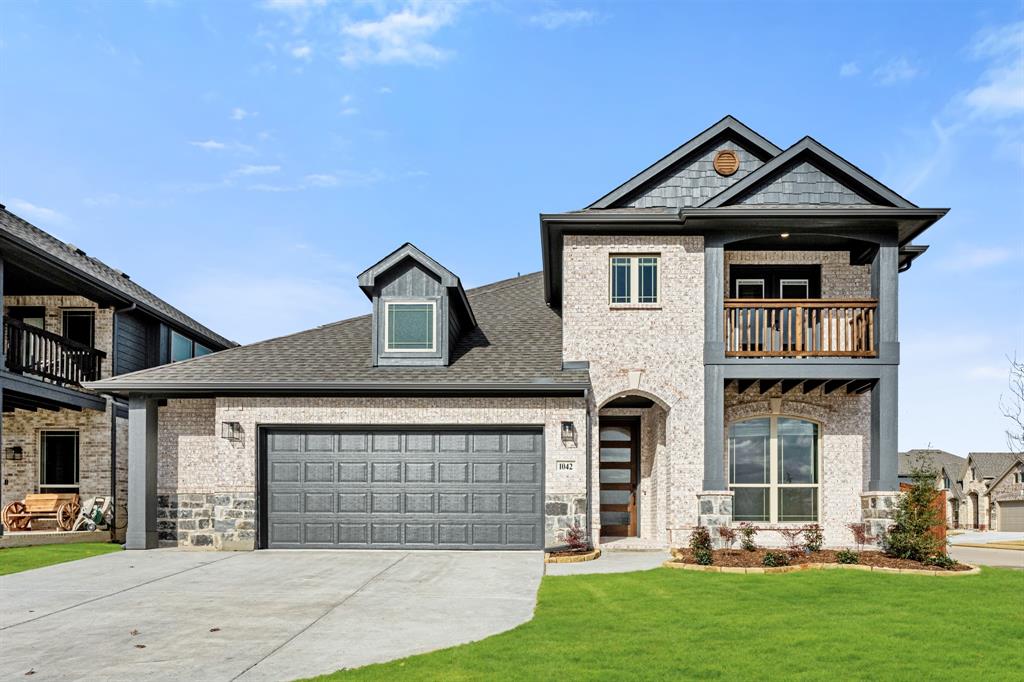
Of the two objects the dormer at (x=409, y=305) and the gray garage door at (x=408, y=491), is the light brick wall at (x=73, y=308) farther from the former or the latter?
the dormer at (x=409, y=305)

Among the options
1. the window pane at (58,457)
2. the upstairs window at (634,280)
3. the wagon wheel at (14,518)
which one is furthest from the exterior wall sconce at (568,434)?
the window pane at (58,457)

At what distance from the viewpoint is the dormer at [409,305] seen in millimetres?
17109

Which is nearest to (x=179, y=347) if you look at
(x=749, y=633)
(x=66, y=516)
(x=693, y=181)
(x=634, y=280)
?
(x=66, y=516)

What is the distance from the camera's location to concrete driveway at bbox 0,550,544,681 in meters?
7.70

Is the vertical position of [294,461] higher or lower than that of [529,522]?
higher

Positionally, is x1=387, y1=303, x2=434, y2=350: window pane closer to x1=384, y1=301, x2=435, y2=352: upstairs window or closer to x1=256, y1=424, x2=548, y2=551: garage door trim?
x1=384, y1=301, x2=435, y2=352: upstairs window

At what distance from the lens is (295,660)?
7688 mm

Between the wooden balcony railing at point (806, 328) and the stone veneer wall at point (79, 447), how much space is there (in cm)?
1533

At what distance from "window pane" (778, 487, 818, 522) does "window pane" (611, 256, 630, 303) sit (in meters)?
5.01

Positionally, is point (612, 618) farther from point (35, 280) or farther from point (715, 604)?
point (35, 280)

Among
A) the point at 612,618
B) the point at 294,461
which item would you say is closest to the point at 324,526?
the point at 294,461

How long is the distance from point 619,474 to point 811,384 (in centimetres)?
457

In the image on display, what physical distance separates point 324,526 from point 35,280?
1002 centimetres

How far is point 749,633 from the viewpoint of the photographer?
8805 mm
